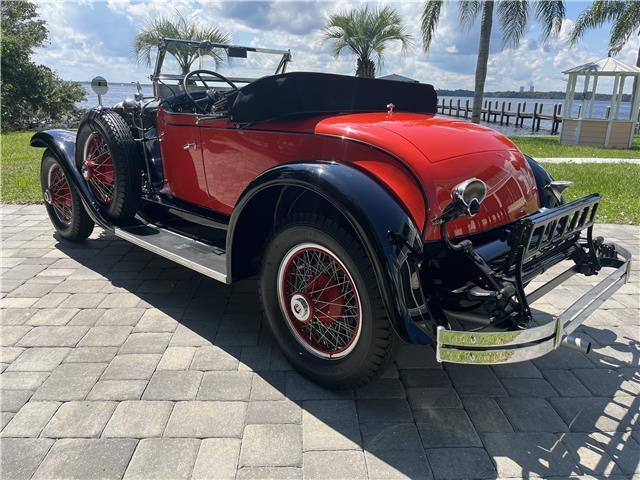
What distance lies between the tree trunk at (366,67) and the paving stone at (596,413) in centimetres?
1678

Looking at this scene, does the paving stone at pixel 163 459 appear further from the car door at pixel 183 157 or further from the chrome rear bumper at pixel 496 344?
the car door at pixel 183 157

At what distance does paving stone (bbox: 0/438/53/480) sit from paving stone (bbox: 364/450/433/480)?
1.44 m

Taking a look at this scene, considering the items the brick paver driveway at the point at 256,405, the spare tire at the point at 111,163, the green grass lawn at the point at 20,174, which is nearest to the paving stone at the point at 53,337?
the brick paver driveway at the point at 256,405

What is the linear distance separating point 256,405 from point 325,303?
2.08ft

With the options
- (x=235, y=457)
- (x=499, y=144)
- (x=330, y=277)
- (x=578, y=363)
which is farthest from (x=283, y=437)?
(x=499, y=144)

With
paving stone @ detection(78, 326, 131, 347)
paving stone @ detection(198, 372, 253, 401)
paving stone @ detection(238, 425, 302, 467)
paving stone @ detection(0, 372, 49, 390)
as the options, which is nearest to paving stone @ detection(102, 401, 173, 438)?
paving stone @ detection(198, 372, 253, 401)

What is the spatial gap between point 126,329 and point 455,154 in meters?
2.39

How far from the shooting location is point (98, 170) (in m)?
4.20

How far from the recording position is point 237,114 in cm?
304

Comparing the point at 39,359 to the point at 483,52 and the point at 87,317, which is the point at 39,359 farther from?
the point at 483,52

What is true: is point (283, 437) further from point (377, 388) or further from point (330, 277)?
point (330, 277)

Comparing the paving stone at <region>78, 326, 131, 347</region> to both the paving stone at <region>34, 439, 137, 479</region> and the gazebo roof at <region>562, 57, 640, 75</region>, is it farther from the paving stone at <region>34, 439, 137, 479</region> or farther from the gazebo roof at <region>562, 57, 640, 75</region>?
the gazebo roof at <region>562, 57, 640, 75</region>

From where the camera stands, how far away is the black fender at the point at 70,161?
13.2 ft

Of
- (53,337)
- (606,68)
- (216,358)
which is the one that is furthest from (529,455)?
(606,68)
